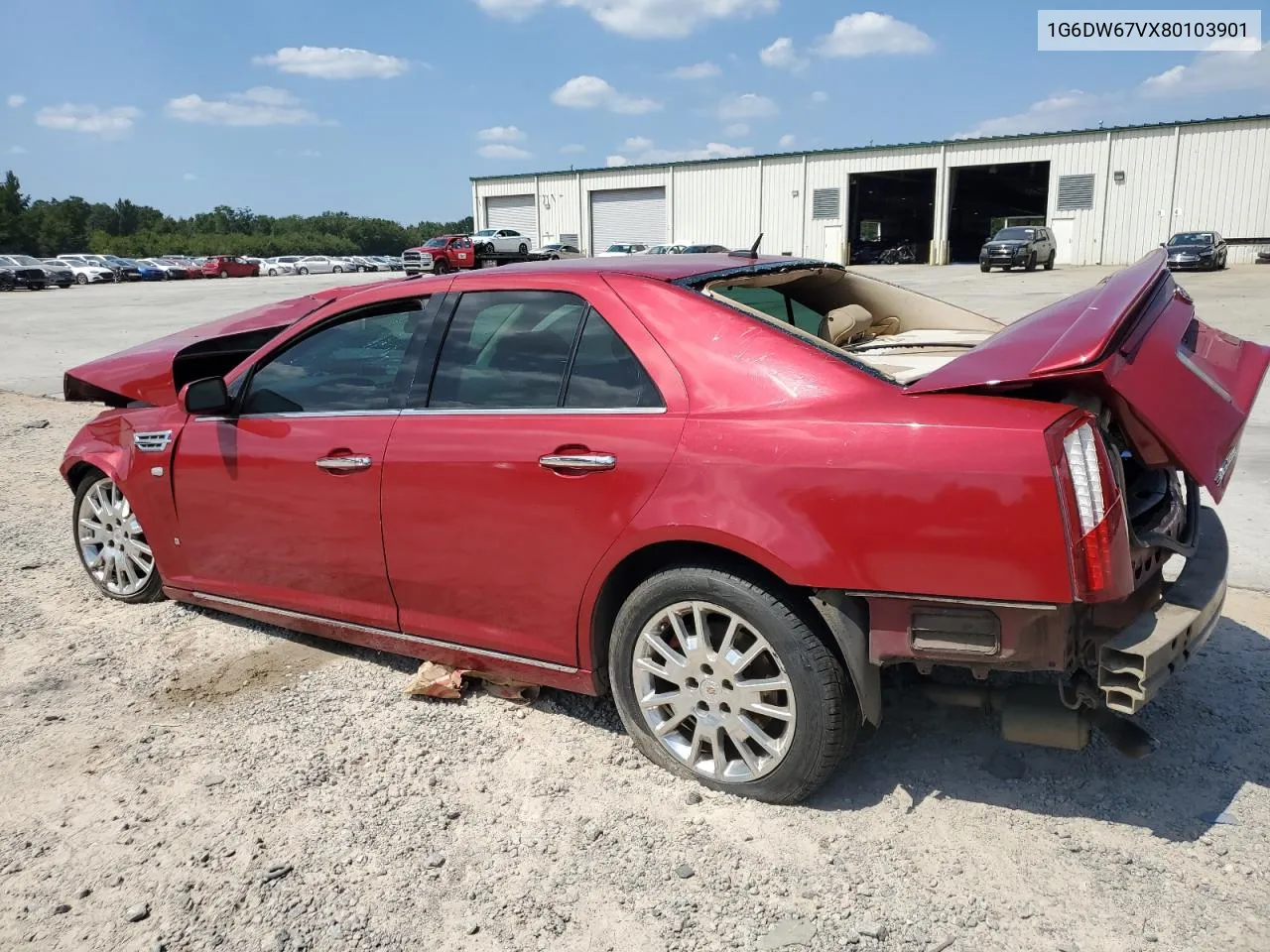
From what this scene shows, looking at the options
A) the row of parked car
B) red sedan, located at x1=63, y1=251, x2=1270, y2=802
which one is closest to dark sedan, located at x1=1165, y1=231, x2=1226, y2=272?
red sedan, located at x1=63, y1=251, x2=1270, y2=802

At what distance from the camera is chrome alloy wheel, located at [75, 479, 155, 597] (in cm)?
462

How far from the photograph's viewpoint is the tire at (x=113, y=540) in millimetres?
4629

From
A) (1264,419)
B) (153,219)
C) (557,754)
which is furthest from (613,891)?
(153,219)

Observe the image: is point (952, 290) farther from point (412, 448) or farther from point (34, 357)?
point (412, 448)

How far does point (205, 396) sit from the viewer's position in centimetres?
384

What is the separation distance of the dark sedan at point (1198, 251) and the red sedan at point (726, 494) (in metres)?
37.8

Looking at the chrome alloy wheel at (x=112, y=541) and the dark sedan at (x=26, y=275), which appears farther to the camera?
the dark sedan at (x=26, y=275)

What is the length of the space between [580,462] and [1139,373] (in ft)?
5.23

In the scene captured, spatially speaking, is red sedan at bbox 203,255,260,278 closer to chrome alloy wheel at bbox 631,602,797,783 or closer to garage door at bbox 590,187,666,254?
garage door at bbox 590,187,666,254

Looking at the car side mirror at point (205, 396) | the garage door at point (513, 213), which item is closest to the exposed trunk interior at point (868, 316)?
the car side mirror at point (205, 396)

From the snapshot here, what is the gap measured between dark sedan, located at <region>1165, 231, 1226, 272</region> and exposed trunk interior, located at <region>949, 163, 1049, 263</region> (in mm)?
12744

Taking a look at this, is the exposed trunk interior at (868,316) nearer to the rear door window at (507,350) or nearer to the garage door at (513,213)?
the rear door window at (507,350)

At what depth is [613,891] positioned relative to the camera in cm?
259

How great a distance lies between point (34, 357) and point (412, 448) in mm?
15735
